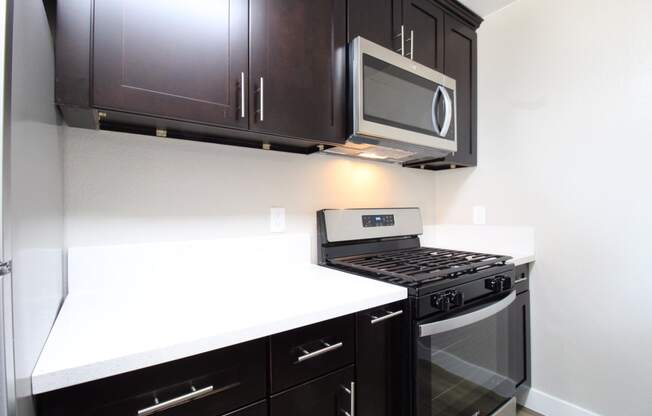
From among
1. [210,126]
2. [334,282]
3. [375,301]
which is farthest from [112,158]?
[375,301]

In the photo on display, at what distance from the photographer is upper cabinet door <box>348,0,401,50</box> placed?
133cm

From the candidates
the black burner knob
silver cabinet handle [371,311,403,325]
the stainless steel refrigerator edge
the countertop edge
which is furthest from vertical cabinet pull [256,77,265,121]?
the black burner knob

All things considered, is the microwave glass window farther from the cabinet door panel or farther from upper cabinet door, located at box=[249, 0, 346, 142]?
the cabinet door panel

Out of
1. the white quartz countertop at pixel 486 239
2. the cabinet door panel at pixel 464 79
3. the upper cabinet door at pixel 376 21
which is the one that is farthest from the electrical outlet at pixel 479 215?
the upper cabinet door at pixel 376 21

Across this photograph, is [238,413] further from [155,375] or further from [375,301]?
[375,301]

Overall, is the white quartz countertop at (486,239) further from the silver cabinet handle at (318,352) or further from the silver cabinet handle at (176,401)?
the silver cabinet handle at (176,401)

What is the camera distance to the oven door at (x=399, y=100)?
1269 millimetres

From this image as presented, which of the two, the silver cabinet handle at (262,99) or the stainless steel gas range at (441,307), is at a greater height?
the silver cabinet handle at (262,99)

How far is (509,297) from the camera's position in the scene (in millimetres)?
1475

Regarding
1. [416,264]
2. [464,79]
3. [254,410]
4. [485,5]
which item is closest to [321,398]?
[254,410]

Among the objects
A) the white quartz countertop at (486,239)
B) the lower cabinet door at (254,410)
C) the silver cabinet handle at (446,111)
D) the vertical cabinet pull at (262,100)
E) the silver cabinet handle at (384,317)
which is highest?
the silver cabinet handle at (446,111)

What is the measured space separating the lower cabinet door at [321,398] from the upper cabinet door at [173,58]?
2.80 feet

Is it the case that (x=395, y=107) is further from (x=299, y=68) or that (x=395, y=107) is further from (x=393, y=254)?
(x=393, y=254)

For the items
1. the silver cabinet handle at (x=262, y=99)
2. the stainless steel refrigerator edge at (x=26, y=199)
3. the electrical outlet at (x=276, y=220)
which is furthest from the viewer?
the electrical outlet at (x=276, y=220)
